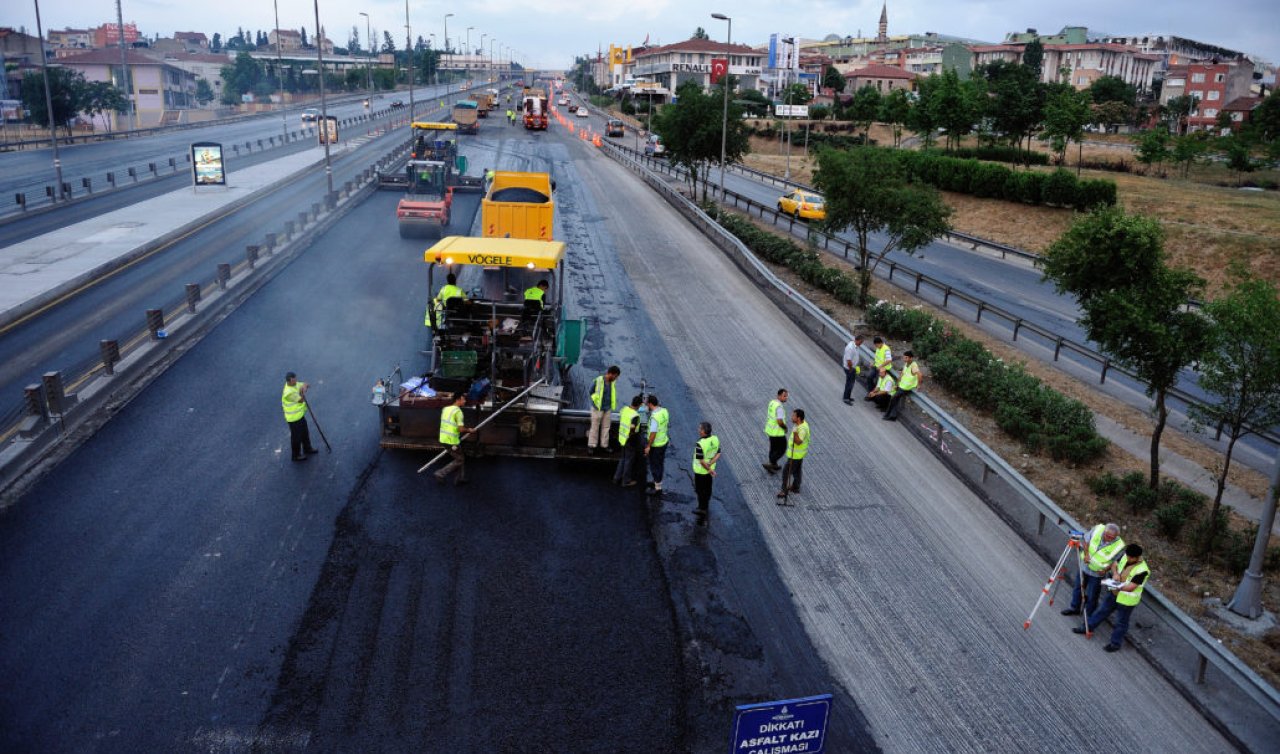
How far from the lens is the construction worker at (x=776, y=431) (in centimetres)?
1387

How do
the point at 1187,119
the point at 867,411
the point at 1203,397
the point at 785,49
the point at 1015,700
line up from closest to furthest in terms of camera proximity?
the point at 1015,700 < the point at 867,411 < the point at 1203,397 < the point at 785,49 < the point at 1187,119

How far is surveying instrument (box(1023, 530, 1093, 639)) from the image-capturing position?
10352 mm

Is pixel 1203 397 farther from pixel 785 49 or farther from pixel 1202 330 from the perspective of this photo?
pixel 785 49

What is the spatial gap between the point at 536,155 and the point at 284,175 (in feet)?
58.8

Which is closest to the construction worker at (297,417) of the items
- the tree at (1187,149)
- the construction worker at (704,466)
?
the construction worker at (704,466)

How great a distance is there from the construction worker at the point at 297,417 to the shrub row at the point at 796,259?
1685 cm

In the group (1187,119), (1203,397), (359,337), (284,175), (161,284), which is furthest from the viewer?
(1187,119)

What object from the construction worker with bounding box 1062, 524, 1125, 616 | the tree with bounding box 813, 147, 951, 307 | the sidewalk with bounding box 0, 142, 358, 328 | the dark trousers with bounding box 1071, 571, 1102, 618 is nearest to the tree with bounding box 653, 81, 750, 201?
the tree with bounding box 813, 147, 951, 307

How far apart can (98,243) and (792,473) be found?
26.6m

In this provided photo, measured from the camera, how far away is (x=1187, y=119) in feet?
345

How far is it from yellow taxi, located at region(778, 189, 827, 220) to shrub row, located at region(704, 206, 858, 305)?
6.71 metres

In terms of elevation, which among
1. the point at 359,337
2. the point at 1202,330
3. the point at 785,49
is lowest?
the point at 359,337

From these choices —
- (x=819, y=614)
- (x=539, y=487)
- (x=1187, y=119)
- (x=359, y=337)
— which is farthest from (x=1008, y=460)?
(x=1187, y=119)

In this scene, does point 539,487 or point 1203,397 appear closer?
point 539,487
